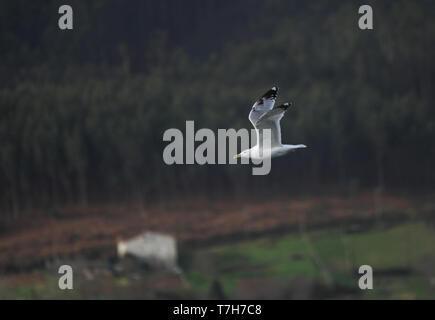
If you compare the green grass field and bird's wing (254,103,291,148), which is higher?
bird's wing (254,103,291,148)

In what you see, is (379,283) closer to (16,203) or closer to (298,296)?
(298,296)

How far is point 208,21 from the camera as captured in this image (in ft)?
183

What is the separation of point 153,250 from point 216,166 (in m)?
9.73

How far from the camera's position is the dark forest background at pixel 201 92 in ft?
145

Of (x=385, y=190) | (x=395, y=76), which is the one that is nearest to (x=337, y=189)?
(x=385, y=190)

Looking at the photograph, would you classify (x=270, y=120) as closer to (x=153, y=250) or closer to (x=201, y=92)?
(x=153, y=250)

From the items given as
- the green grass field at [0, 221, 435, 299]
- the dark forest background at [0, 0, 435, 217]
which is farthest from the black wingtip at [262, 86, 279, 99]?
the dark forest background at [0, 0, 435, 217]

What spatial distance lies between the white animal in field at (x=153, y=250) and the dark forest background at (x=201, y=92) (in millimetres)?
6365

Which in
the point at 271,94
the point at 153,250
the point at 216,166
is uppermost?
the point at 216,166

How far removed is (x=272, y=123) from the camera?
62.7ft

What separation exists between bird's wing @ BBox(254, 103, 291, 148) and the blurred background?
15748 mm

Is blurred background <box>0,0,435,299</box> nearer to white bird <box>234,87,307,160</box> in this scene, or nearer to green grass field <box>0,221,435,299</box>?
green grass field <box>0,221,435,299</box>

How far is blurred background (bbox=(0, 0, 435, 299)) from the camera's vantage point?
3675 cm

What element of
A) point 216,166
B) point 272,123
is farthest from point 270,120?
point 216,166
